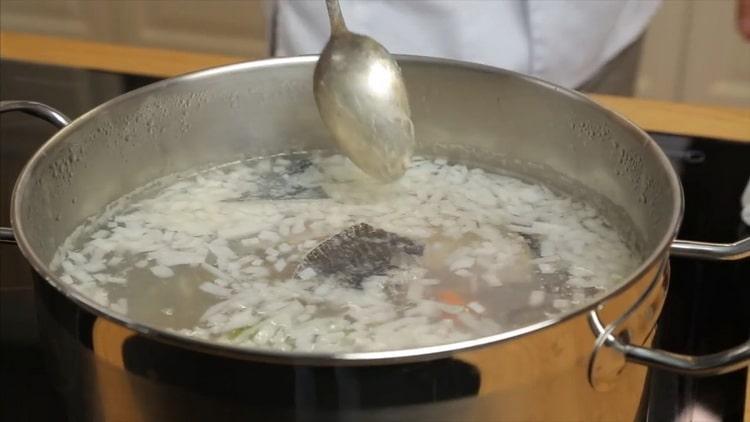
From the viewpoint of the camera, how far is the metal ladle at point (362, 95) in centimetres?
66

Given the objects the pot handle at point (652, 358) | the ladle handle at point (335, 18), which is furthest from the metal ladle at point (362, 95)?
the pot handle at point (652, 358)

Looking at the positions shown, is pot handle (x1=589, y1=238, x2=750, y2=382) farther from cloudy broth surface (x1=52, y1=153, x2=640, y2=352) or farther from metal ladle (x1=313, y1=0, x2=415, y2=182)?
metal ladle (x1=313, y1=0, x2=415, y2=182)

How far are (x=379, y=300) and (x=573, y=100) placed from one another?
193 mm

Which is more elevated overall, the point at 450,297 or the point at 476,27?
the point at 476,27

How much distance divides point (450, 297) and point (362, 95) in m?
0.15

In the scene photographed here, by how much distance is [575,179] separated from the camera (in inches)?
28.8

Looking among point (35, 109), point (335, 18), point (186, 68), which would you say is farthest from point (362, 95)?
point (186, 68)

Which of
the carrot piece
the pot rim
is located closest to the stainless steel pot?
the pot rim

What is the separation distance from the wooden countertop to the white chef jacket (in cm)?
6

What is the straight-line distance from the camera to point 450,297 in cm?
60

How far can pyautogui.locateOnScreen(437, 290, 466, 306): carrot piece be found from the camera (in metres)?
0.59

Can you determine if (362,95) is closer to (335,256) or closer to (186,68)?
(335,256)

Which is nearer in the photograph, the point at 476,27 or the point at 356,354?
A: the point at 356,354

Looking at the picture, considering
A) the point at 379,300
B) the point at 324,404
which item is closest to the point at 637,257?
the point at 379,300
